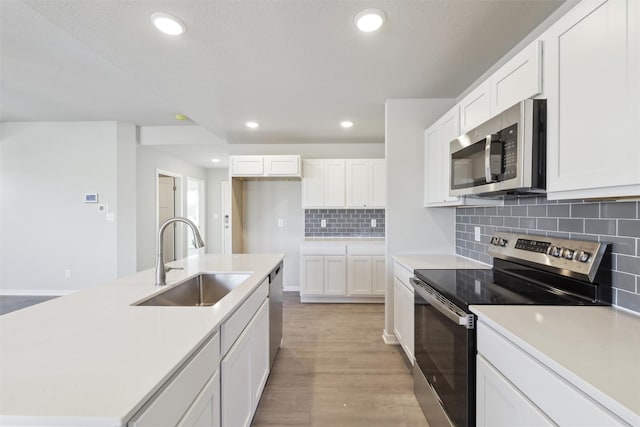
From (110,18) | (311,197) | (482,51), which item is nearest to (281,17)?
(110,18)

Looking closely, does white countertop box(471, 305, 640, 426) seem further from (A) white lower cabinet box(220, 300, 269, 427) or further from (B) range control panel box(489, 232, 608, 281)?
(A) white lower cabinet box(220, 300, 269, 427)

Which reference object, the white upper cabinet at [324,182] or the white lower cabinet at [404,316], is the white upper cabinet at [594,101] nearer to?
the white lower cabinet at [404,316]

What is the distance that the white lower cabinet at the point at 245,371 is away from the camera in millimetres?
1202

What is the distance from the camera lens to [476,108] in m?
1.78

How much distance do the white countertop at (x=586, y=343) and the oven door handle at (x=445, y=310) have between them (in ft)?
0.18

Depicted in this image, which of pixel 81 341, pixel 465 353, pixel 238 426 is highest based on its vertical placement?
pixel 81 341

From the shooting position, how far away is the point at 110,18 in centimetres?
158

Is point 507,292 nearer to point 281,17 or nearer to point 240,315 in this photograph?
point 240,315

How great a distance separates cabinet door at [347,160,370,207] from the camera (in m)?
4.04

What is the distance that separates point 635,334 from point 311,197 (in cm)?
344

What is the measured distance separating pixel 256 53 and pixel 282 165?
6.77 ft

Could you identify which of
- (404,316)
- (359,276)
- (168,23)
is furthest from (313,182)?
(168,23)

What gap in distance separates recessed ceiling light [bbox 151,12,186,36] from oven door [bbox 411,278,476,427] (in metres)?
2.13

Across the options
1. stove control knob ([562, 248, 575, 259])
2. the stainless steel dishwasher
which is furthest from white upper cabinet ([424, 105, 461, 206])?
the stainless steel dishwasher
